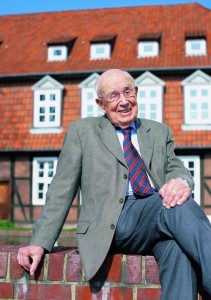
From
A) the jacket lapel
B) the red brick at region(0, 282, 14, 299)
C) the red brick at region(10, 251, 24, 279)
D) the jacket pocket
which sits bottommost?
the red brick at region(0, 282, 14, 299)

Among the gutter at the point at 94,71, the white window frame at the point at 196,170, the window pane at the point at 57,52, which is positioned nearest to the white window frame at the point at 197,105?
the gutter at the point at 94,71

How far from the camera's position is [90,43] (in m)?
19.7

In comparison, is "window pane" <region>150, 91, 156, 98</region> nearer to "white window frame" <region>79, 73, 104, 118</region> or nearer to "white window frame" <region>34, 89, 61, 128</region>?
"white window frame" <region>79, 73, 104, 118</region>

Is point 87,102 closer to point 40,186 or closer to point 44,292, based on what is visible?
point 40,186

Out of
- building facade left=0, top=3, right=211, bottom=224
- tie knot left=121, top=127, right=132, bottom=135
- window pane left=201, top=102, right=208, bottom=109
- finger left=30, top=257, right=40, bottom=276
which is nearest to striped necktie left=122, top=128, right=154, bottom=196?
tie knot left=121, top=127, right=132, bottom=135

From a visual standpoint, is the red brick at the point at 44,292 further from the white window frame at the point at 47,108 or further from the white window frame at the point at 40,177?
the white window frame at the point at 47,108

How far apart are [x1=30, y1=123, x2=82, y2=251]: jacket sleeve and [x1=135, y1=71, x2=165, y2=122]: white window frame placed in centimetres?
1497

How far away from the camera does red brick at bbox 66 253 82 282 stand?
269 centimetres

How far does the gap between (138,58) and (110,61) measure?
96 centimetres

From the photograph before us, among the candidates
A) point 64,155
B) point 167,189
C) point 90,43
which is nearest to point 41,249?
point 64,155

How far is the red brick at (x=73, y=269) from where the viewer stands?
2.69 meters

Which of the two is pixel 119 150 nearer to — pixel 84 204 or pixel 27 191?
pixel 84 204

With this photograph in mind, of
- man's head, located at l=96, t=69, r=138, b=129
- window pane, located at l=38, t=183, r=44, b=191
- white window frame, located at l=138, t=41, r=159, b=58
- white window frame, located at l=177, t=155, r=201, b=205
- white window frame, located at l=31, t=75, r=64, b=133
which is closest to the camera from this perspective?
man's head, located at l=96, t=69, r=138, b=129

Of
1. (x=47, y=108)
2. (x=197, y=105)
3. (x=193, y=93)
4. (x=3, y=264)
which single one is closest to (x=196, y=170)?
(x=197, y=105)
